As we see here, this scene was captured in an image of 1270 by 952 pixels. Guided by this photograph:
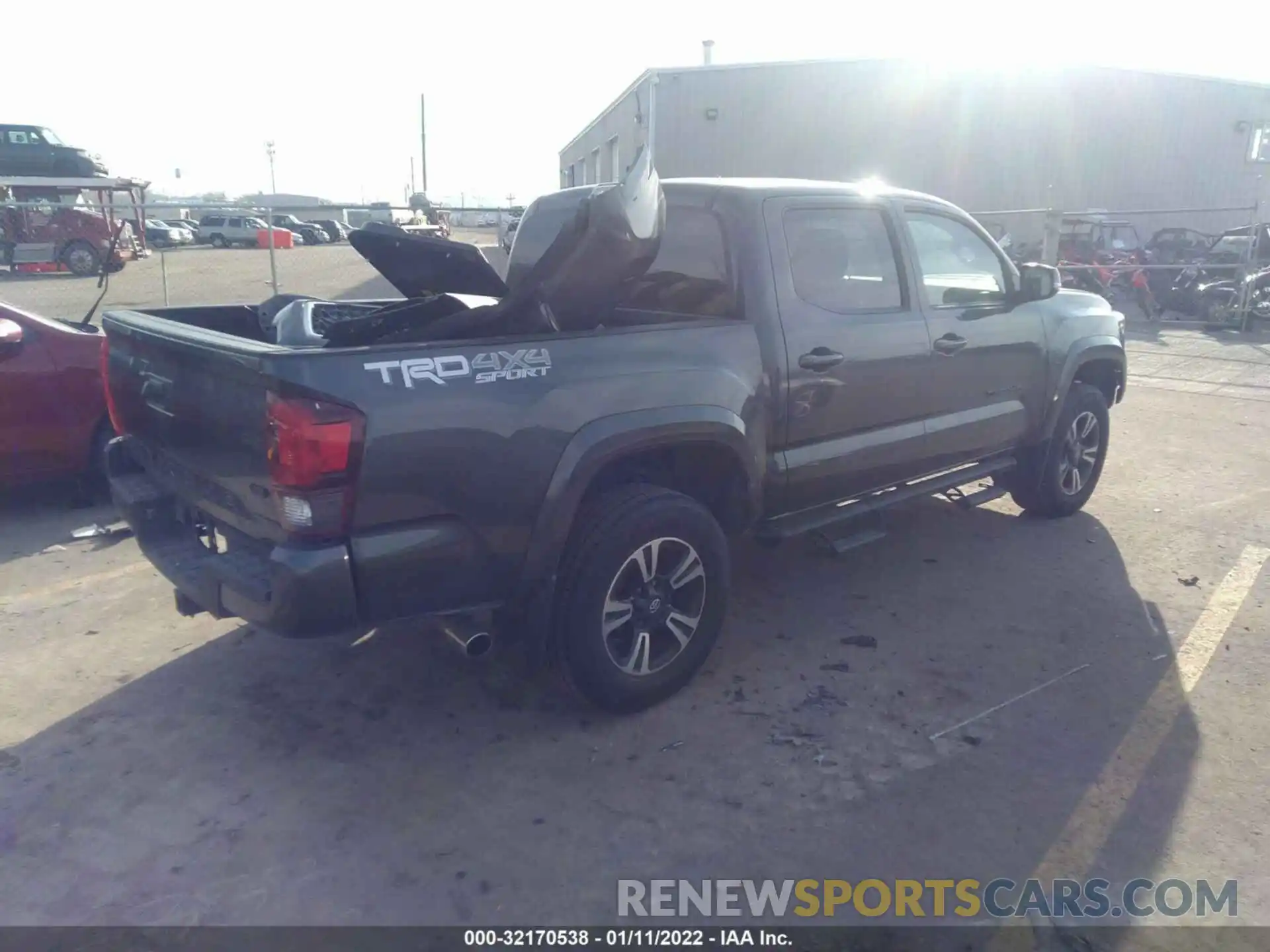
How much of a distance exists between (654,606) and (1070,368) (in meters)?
3.42

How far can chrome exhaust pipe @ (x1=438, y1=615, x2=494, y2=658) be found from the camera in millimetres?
3184

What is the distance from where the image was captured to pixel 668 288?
14.1ft

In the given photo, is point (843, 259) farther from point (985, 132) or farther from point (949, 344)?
point (985, 132)

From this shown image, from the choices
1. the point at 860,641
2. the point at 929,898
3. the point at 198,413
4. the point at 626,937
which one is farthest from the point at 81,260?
the point at 929,898

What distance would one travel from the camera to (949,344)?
4773 millimetres

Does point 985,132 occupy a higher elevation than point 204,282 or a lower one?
higher

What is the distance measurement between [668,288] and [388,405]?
1.82 metres

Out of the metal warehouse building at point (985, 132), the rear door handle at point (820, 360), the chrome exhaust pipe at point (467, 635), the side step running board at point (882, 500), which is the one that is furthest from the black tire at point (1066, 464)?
the metal warehouse building at point (985, 132)

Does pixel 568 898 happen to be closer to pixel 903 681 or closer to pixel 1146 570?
pixel 903 681

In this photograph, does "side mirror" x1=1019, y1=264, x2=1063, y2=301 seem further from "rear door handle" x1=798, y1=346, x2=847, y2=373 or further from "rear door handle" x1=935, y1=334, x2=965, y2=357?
"rear door handle" x1=798, y1=346, x2=847, y2=373

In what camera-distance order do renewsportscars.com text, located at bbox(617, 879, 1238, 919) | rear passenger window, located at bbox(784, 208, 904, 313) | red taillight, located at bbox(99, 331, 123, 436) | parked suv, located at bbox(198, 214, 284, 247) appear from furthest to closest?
1. parked suv, located at bbox(198, 214, 284, 247)
2. rear passenger window, located at bbox(784, 208, 904, 313)
3. red taillight, located at bbox(99, 331, 123, 436)
4. renewsportscars.com text, located at bbox(617, 879, 1238, 919)

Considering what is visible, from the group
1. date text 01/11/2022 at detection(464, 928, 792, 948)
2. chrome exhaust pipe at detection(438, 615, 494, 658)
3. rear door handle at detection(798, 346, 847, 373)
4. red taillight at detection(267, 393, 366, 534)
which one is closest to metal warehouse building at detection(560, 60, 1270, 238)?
rear door handle at detection(798, 346, 847, 373)

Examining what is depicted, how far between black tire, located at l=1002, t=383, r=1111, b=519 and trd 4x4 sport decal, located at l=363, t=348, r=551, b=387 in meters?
3.79

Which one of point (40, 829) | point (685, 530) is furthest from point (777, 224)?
point (40, 829)
